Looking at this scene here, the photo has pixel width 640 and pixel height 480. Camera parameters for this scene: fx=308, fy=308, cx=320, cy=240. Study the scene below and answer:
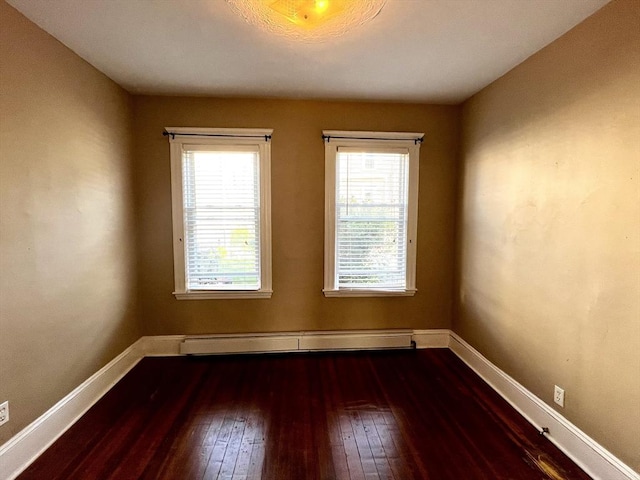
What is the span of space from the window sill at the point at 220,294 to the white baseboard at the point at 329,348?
0.40 metres

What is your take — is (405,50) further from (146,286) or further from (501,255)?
(146,286)

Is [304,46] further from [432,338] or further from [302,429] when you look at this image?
[432,338]

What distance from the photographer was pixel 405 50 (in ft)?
6.87

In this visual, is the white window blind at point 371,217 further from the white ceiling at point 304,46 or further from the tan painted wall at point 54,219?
the tan painted wall at point 54,219

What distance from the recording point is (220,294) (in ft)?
10.1

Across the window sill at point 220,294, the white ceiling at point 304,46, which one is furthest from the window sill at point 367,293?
the white ceiling at point 304,46

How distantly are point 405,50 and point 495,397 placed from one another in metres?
2.68

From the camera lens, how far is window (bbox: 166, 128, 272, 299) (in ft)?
9.73

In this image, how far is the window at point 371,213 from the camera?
121 inches

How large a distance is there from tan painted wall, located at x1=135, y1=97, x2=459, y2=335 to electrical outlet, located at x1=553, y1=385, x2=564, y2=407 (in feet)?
4.54

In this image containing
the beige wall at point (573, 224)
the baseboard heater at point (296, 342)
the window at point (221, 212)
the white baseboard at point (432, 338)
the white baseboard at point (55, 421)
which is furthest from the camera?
the white baseboard at point (432, 338)

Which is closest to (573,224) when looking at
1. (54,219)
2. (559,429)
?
(559,429)

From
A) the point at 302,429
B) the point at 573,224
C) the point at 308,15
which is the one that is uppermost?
the point at 308,15

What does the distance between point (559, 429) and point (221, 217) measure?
120 inches
